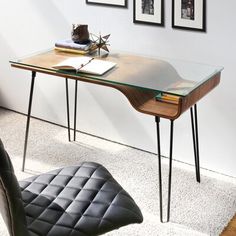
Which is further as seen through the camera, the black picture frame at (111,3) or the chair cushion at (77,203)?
the black picture frame at (111,3)

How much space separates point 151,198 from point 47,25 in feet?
4.47

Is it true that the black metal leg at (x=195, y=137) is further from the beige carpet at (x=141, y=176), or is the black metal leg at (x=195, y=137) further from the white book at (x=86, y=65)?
the white book at (x=86, y=65)

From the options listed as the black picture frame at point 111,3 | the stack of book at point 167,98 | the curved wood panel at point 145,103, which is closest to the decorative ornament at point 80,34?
the black picture frame at point 111,3

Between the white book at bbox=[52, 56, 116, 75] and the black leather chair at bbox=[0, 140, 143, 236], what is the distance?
0.52 m

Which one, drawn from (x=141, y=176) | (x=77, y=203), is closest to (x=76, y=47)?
(x=141, y=176)

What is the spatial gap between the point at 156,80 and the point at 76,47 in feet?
1.98

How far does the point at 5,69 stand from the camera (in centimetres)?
369

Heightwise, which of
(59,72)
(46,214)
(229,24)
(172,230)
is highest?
(229,24)

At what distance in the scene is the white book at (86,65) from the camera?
234 centimetres

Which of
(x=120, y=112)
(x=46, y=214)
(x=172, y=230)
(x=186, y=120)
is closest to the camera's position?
(x=46, y=214)

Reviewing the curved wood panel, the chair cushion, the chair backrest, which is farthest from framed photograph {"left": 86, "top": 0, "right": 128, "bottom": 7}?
the chair backrest

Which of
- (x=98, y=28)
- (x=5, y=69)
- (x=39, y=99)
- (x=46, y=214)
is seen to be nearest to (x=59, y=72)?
(x=98, y=28)

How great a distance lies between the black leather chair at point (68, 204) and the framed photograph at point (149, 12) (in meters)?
1.03

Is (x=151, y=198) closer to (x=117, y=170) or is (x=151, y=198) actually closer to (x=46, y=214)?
(x=117, y=170)
